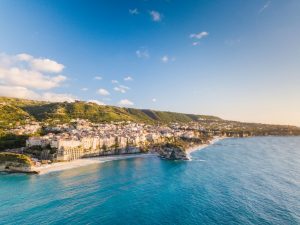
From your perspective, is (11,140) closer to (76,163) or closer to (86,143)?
(86,143)

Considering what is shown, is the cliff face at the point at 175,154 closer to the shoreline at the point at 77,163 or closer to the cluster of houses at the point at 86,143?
the shoreline at the point at 77,163

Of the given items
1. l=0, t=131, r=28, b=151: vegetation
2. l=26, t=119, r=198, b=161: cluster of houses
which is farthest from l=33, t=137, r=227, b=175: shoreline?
l=0, t=131, r=28, b=151: vegetation

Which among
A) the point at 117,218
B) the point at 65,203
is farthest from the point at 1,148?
the point at 117,218

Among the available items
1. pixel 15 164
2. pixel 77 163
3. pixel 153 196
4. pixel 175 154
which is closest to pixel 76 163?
pixel 77 163

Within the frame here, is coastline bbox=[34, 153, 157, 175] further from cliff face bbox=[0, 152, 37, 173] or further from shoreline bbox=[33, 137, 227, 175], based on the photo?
cliff face bbox=[0, 152, 37, 173]

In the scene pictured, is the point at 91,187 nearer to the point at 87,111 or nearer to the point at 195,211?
the point at 195,211
